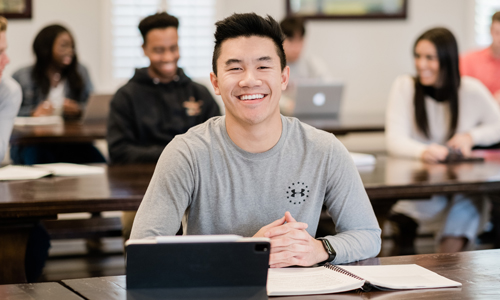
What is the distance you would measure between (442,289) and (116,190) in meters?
1.12

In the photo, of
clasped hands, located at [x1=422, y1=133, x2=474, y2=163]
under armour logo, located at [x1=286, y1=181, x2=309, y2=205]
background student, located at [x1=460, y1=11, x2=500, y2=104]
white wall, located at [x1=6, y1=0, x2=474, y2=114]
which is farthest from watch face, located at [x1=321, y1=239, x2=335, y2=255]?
white wall, located at [x1=6, y1=0, x2=474, y2=114]

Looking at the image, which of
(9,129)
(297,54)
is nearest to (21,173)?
(9,129)

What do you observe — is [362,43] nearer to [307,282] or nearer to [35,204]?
[35,204]

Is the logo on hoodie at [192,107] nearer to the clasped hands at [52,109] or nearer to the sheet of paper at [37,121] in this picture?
the sheet of paper at [37,121]

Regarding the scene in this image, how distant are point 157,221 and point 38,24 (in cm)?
425

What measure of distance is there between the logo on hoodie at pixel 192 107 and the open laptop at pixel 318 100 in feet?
3.53

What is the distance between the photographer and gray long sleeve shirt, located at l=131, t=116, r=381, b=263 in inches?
57.2

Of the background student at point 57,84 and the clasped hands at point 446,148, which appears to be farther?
the background student at point 57,84

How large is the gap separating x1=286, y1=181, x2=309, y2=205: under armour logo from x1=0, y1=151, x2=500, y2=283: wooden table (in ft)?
1.89

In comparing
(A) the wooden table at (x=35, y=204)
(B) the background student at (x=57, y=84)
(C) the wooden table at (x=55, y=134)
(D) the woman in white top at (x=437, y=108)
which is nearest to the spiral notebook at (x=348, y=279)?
(A) the wooden table at (x=35, y=204)

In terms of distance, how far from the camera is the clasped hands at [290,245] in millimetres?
1345

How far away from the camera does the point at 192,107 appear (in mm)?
2873

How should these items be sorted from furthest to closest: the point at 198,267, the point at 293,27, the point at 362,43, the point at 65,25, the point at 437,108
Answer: the point at 362,43 → the point at 65,25 → the point at 293,27 → the point at 437,108 → the point at 198,267

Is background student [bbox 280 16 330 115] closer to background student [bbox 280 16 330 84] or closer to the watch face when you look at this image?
background student [bbox 280 16 330 84]
